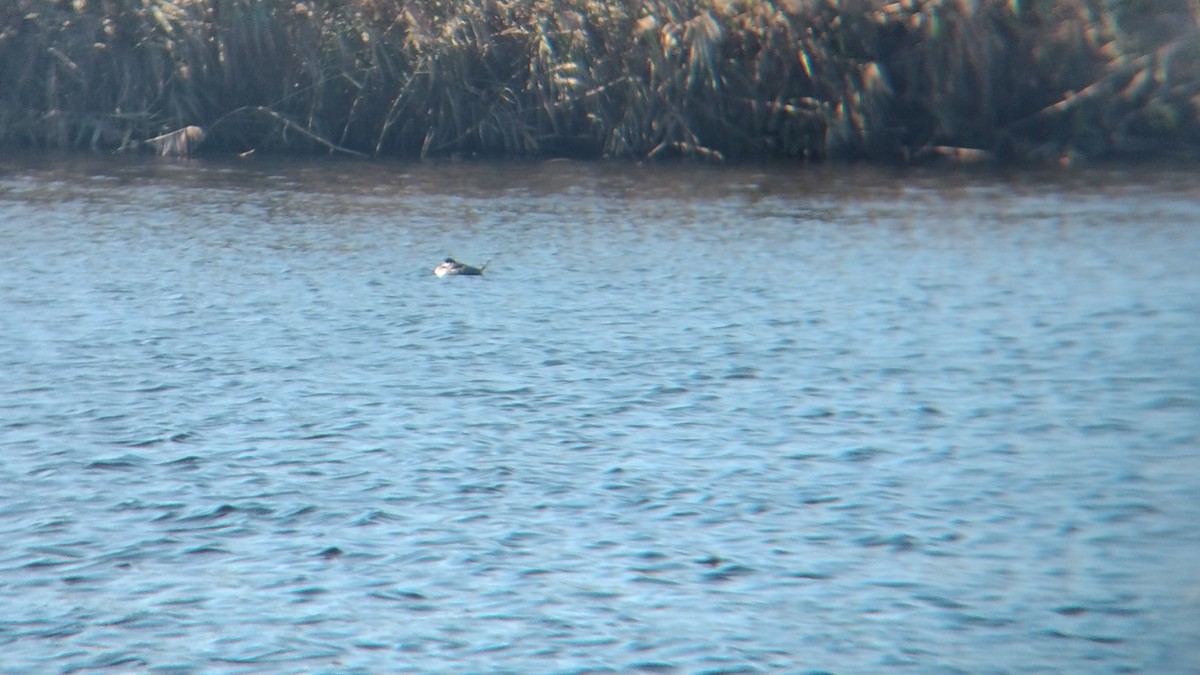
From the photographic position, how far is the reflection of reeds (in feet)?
85.3

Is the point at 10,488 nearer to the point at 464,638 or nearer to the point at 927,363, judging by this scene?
the point at 464,638

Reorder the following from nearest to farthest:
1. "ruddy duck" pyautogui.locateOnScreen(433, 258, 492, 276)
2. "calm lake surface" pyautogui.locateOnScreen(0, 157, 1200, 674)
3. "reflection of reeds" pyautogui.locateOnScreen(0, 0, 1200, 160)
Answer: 1. "calm lake surface" pyautogui.locateOnScreen(0, 157, 1200, 674)
2. "ruddy duck" pyautogui.locateOnScreen(433, 258, 492, 276)
3. "reflection of reeds" pyautogui.locateOnScreen(0, 0, 1200, 160)

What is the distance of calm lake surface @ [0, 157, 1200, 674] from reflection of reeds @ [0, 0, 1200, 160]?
802 cm

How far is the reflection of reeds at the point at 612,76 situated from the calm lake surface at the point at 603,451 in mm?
8018

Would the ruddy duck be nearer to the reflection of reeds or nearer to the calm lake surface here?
the calm lake surface

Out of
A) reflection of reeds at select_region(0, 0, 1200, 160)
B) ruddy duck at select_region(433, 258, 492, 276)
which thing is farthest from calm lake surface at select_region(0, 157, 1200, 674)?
reflection of reeds at select_region(0, 0, 1200, 160)

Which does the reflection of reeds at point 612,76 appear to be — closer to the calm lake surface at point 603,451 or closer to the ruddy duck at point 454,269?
the calm lake surface at point 603,451

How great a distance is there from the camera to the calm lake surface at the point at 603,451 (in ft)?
21.1

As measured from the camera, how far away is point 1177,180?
75.1 ft

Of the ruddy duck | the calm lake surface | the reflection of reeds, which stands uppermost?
the reflection of reeds

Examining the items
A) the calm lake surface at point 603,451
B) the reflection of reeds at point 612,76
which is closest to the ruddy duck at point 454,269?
the calm lake surface at point 603,451

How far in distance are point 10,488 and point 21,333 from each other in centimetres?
452

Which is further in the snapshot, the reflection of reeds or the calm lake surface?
the reflection of reeds

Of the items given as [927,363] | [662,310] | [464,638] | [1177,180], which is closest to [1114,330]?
[927,363]
